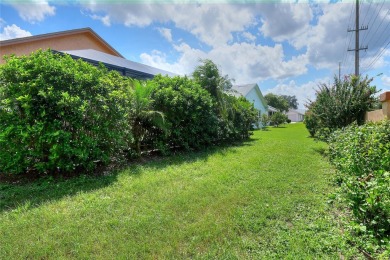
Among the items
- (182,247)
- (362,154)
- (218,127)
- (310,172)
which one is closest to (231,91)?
(218,127)

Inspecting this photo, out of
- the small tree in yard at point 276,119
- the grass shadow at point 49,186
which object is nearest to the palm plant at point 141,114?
the grass shadow at point 49,186

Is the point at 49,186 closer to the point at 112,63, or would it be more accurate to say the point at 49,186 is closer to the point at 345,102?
the point at 112,63

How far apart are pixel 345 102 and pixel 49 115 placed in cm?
891

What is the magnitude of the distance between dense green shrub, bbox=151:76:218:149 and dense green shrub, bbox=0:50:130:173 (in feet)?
8.23

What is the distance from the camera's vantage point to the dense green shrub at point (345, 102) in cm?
763

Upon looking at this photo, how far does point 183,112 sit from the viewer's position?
8.07 meters

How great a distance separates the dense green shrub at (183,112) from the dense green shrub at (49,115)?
8.23 feet

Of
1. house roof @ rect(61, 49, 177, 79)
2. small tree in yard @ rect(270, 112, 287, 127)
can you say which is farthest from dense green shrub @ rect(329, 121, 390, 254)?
small tree in yard @ rect(270, 112, 287, 127)

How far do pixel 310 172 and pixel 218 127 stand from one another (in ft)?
16.0

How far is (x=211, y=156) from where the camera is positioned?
302 inches

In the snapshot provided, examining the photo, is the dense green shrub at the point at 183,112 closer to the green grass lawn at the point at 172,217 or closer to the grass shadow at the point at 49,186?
the grass shadow at the point at 49,186

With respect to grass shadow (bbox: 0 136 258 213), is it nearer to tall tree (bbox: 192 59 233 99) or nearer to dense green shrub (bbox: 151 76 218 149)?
dense green shrub (bbox: 151 76 218 149)

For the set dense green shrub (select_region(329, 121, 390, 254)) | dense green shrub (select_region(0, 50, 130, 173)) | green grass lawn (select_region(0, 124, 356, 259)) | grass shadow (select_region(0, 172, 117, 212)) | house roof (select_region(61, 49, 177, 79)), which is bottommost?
green grass lawn (select_region(0, 124, 356, 259))

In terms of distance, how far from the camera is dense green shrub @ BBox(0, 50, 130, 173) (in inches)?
179
